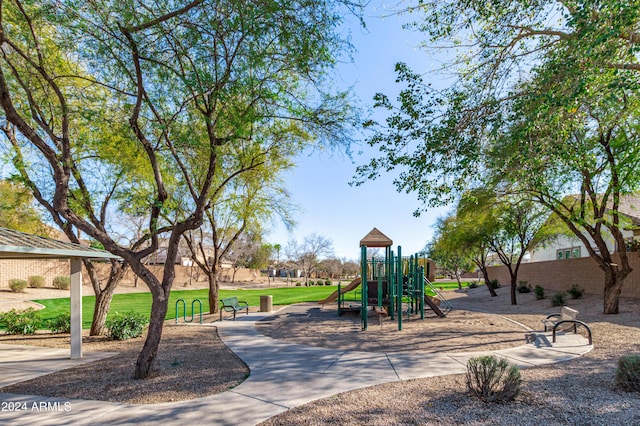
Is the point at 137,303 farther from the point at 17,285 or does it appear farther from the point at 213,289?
the point at 213,289

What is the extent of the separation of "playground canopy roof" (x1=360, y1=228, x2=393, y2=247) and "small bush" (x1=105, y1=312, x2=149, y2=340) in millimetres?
10228

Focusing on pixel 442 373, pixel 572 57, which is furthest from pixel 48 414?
pixel 572 57

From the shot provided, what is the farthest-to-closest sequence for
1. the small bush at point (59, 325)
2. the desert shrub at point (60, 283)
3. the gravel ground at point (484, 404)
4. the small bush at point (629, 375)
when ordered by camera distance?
the desert shrub at point (60, 283), the small bush at point (59, 325), the small bush at point (629, 375), the gravel ground at point (484, 404)

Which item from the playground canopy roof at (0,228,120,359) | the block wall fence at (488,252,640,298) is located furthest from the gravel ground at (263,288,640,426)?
the block wall fence at (488,252,640,298)

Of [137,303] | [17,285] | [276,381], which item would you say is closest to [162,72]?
[276,381]

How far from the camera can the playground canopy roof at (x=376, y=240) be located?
1836cm

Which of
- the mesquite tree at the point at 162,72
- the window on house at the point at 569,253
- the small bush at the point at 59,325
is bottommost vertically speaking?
the small bush at the point at 59,325

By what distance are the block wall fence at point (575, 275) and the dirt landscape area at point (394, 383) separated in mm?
6564

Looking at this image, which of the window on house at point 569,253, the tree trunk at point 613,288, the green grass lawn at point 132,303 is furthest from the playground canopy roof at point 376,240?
the window on house at point 569,253

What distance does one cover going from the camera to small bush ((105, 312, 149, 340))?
10.6m

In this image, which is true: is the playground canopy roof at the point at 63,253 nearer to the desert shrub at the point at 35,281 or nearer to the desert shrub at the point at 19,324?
the desert shrub at the point at 19,324

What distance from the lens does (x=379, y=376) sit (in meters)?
6.42

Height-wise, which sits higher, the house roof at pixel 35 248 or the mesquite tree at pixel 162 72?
the mesquite tree at pixel 162 72

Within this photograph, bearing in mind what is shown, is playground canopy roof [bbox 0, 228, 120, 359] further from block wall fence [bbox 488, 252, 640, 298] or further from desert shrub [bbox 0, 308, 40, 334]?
block wall fence [bbox 488, 252, 640, 298]
